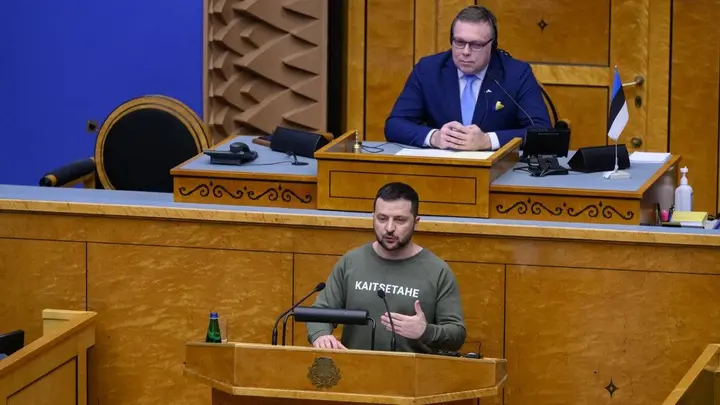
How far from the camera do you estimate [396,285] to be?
5.79m

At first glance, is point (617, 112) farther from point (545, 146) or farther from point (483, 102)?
point (483, 102)

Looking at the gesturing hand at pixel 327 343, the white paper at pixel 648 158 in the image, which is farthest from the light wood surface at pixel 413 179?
the gesturing hand at pixel 327 343

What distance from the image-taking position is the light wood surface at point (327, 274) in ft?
20.7

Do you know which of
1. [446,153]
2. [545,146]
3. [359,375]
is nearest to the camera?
[359,375]

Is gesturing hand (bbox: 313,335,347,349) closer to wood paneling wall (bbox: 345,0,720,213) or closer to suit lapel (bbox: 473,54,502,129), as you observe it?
suit lapel (bbox: 473,54,502,129)

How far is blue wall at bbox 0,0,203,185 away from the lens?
9.30m

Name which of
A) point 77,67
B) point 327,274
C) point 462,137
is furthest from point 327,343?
point 77,67

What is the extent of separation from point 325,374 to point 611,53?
13.4 ft

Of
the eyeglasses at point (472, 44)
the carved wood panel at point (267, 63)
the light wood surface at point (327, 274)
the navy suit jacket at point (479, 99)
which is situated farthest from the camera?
the carved wood panel at point (267, 63)

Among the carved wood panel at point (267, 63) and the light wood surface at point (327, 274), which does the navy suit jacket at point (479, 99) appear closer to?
the light wood surface at point (327, 274)

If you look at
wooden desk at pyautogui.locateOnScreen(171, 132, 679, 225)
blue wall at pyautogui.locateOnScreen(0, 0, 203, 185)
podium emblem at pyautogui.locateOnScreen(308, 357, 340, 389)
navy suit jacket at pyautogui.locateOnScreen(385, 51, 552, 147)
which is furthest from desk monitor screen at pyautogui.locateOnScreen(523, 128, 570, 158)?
blue wall at pyautogui.locateOnScreen(0, 0, 203, 185)

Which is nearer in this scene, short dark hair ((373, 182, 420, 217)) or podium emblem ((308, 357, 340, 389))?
podium emblem ((308, 357, 340, 389))

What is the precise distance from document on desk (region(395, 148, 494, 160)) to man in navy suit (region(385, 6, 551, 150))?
25 centimetres

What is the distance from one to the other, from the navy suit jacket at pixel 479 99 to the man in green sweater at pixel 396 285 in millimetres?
1374
